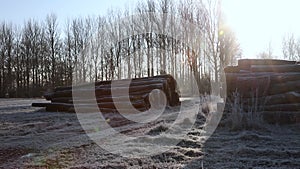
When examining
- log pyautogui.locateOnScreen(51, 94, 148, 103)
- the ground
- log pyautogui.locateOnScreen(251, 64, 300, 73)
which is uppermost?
log pyautogui.locateOnScreen(251, 64, 300, 73)

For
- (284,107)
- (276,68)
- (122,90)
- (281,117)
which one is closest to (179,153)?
(281,117)

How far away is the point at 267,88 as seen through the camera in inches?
332

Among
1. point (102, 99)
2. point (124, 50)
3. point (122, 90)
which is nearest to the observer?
point (102, 99)

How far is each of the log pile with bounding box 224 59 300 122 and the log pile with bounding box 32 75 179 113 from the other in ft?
14.2

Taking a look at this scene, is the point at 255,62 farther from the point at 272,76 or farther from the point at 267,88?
the point at 267,88

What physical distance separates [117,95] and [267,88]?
6649 mm

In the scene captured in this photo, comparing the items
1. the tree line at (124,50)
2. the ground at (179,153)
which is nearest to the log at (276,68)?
the ground at (179,153)

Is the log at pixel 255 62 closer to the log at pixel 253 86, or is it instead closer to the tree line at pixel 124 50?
the log at pixel 253 86

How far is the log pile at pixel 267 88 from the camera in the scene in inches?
310

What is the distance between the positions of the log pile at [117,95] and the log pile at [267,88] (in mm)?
4316

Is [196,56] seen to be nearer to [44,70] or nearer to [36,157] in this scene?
[44,70]

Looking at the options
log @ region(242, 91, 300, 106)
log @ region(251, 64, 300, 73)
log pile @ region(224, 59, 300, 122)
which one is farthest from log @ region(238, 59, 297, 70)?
log @ region(242, 91, 300, 106)

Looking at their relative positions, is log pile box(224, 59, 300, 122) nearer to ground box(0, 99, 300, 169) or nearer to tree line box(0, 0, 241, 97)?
ground box(0, 99, 300, 169)

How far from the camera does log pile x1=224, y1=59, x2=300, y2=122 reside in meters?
7.88
